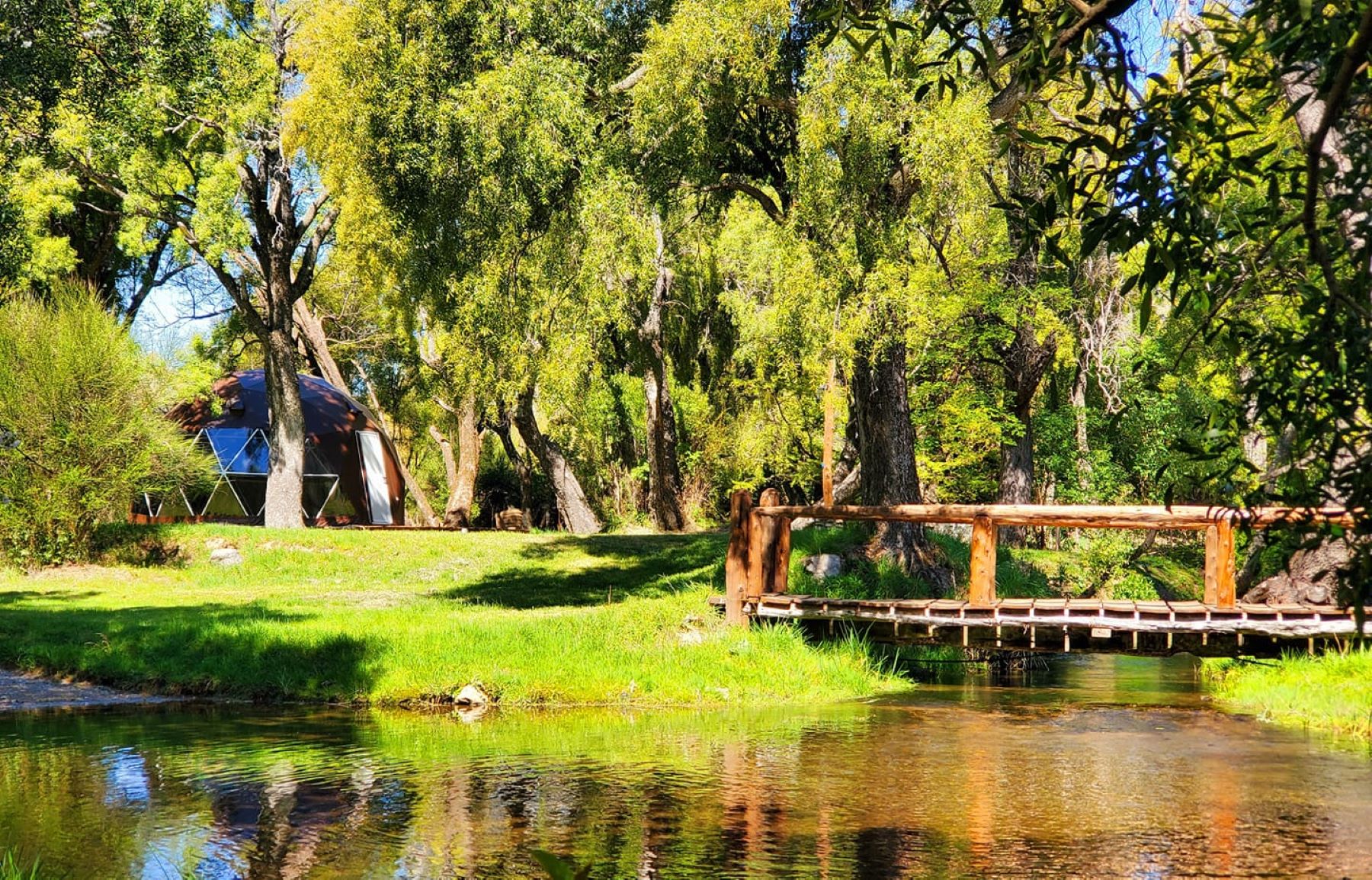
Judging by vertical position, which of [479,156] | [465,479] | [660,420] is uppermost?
[479,156]

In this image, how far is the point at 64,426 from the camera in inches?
829

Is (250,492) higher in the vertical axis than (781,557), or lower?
higher

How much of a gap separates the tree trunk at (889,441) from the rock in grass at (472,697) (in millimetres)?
7247

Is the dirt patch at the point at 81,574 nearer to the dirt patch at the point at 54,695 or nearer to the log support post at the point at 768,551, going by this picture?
the dirt patch at the point at 54,695

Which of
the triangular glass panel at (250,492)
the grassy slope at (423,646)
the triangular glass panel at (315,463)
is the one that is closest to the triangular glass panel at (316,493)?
the triangular glass panel at (315,463)

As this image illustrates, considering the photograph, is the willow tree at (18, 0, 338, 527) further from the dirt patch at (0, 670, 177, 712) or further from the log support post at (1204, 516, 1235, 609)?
the log support post at (1204, 516, 1235, 609)

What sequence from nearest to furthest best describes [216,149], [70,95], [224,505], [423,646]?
[423,646] < [70,95] < [216,149] < [224,505]

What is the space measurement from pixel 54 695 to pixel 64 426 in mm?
9956

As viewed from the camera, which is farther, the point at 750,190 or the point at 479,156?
the point at 750,190

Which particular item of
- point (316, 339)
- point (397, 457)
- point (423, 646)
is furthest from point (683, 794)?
point (316, 339)

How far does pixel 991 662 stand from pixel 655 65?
927cm

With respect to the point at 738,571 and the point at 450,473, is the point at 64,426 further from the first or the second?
the point at 450,473

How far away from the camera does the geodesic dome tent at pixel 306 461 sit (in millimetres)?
31016

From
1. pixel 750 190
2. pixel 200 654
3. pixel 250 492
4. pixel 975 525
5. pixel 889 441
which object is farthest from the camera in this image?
pixel 250 492
